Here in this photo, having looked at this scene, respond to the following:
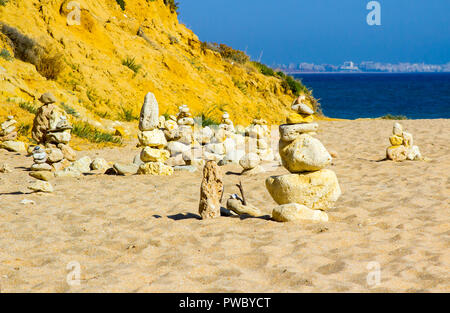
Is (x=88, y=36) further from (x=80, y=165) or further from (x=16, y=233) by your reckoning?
(x=16, y=233)

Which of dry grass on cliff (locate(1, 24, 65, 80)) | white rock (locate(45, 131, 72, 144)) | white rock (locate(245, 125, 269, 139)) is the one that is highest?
dry grass on cliff (locate(1, 24, 65, 80))

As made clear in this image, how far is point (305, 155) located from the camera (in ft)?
17.2

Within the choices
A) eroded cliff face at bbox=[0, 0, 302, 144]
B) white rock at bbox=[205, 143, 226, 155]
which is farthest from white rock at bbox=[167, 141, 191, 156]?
eroded cliff face at bbox=[0, 0, 302, 144]

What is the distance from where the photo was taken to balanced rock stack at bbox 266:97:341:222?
523cm

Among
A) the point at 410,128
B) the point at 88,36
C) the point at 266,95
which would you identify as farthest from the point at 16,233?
the point at 266,95

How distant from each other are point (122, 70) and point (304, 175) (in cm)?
1148

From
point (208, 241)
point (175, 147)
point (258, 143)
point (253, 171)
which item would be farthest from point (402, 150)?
point (208, 241)

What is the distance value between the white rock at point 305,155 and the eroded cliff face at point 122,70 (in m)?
7.47

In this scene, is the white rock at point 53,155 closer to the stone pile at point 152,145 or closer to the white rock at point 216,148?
the stone pile at point 152,145

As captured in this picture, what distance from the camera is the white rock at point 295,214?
5.11 m

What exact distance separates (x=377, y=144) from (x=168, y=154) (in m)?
6.24

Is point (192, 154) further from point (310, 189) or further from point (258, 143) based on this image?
point (310, 189)

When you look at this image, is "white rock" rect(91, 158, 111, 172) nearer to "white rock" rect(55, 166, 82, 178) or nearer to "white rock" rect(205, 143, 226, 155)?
"white rock" rect(55, 166, 82, 178)

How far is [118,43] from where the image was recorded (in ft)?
55.0
